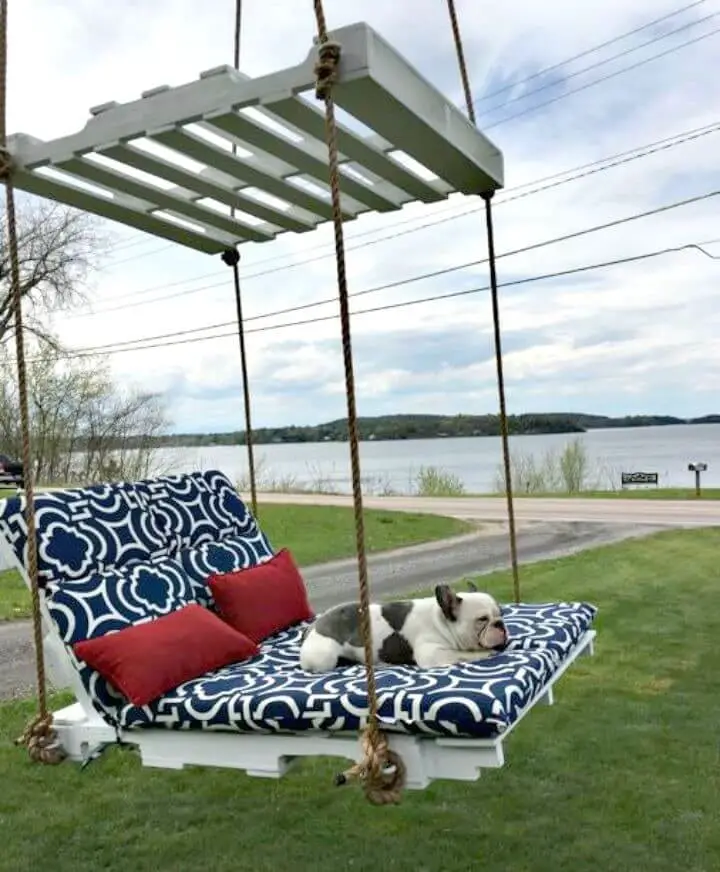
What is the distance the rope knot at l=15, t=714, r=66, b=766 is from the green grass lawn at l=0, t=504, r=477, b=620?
6.53m

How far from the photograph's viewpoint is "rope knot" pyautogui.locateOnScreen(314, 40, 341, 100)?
2.19 meters

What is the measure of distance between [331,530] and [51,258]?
11786 millimetres

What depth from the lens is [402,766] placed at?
6.95 ft

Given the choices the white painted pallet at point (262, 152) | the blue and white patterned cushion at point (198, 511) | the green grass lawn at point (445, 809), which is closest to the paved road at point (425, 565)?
the green grass lawn at point (445, 809)

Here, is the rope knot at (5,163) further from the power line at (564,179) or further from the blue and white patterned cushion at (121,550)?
the power line at (564,179)

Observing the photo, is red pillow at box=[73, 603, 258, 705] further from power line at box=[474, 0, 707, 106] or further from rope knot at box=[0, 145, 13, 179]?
power line at box=[474, 0, 707, 106]

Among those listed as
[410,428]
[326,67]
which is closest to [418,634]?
[326,67]

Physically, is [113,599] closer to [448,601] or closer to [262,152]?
[448,601]

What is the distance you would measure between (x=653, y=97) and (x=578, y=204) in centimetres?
306

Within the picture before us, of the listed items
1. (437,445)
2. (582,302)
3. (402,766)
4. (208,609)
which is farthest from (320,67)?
(437,445)

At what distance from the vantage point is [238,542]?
367cm

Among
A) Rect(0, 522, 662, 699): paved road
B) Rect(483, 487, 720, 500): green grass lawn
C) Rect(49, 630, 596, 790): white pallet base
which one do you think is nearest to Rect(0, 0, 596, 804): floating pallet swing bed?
Rect(49, 630, 596, 790): white pallet base

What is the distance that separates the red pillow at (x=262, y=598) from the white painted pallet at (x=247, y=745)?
24.6 inches

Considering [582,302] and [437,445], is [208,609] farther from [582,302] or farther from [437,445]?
[437,445]
